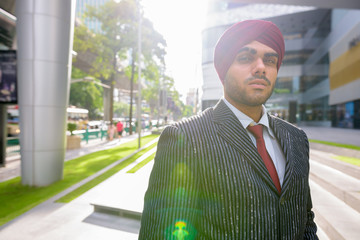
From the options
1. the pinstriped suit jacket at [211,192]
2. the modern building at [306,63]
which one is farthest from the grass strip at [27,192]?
the modern building at [306,63]

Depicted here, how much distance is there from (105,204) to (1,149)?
8.18 metres

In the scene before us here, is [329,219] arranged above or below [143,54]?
below

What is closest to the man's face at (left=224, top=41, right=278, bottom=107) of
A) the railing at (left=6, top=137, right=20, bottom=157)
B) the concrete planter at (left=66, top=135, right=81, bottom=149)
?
the railing at (left=6, top=137, right=20, bottom=157)

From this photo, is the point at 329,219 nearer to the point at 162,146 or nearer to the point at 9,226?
the point at 162,146

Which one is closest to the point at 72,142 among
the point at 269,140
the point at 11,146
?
the point at 11,146

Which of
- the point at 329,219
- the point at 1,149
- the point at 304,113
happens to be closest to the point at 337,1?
the point at 329,219

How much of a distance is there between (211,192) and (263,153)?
0.39 meters

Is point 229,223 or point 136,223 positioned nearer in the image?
point 229,223

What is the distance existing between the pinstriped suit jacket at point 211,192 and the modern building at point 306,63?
32505 mm

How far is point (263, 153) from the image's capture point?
1.35 meters

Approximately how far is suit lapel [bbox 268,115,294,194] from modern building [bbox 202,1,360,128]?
32100mm

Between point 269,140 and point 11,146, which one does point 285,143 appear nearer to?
point 269,140

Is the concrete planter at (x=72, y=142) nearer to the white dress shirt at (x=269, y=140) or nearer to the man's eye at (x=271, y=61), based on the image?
the white dress shirt at (x=269, y=140)

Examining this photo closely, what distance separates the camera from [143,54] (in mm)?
23484
